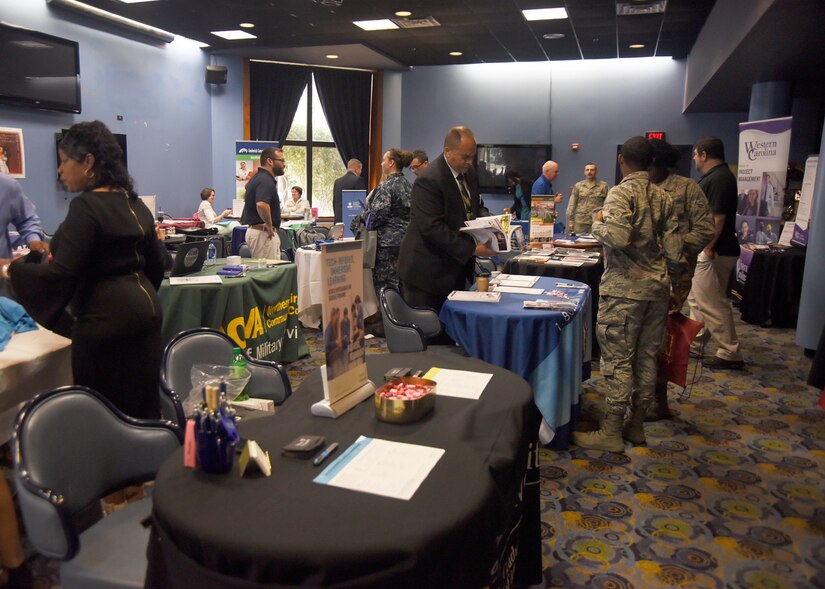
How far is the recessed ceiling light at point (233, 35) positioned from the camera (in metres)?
8.52

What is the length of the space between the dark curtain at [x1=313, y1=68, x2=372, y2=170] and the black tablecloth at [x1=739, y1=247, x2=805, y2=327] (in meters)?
6.71

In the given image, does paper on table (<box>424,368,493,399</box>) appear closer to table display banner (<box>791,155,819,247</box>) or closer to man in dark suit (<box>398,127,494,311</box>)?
man in dark suit (<box>398,127,494,311</box>)

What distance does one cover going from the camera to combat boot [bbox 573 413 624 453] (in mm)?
3238

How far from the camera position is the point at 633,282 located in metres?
3.08

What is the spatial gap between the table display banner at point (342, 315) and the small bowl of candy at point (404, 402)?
0.10m

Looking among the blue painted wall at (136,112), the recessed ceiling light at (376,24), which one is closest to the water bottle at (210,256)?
the blue painted wall at (136,112)

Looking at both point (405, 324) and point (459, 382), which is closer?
point (459, 382)

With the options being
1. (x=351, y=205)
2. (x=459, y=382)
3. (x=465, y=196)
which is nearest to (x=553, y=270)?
(x=465, y=196)

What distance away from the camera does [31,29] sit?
6.71m

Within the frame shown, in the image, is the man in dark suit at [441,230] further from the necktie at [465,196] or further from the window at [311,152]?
the window at [311,152]

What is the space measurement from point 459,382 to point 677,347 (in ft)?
6.71

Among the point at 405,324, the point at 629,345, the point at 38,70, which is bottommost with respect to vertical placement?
the point at 629,345

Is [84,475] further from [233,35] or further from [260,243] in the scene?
[233,35]

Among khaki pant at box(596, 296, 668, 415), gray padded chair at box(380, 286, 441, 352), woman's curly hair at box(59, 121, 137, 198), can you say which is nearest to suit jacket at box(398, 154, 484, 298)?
gray padded chair at box(380, 286, 441, 352)
